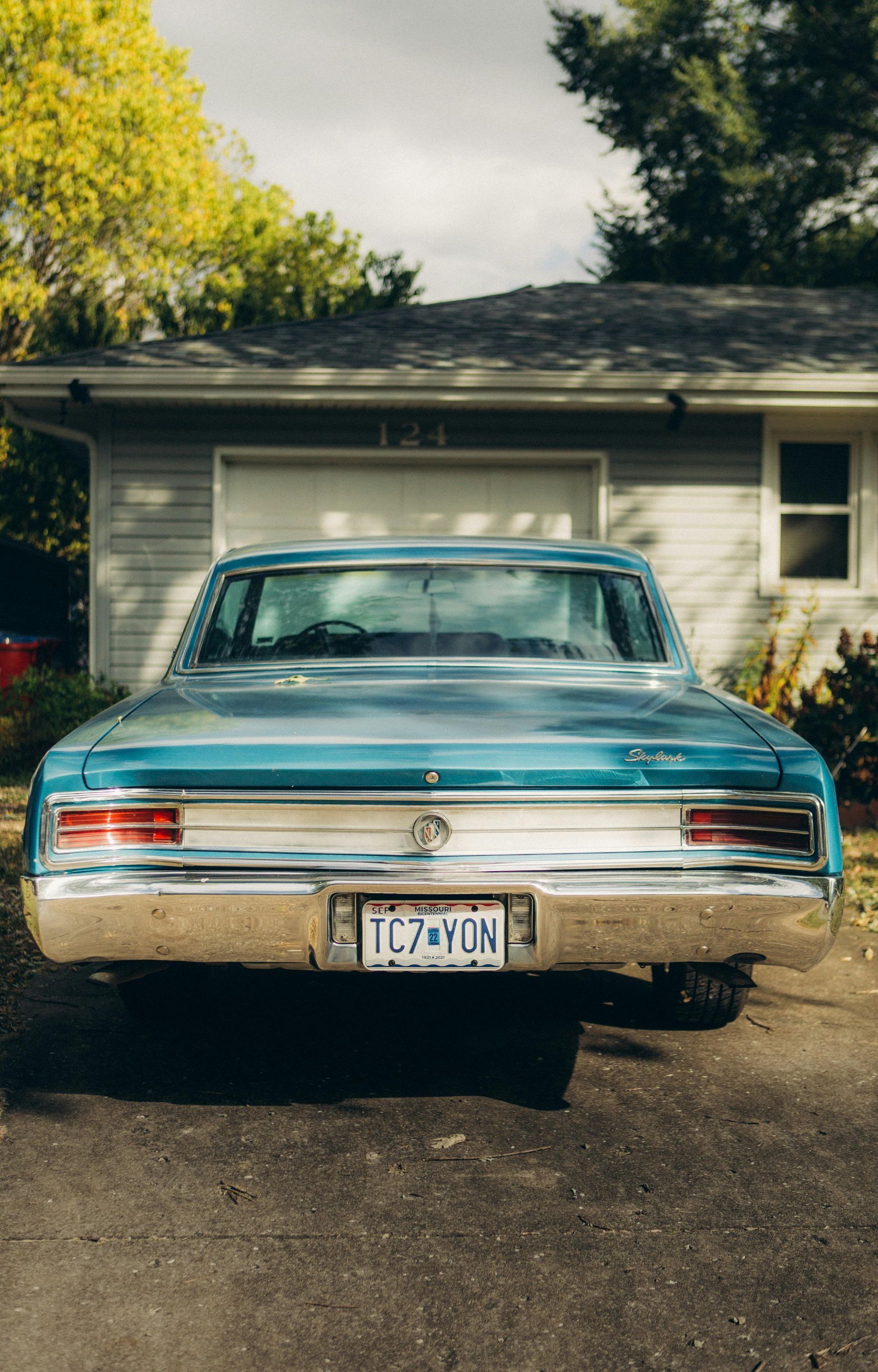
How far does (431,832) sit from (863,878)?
4014mm

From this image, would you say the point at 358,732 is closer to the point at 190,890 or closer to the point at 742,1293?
the point at 190,890

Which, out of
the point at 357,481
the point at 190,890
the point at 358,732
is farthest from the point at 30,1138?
the point at 357,481

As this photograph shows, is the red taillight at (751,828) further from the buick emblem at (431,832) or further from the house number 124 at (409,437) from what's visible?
the house number 124 at (409,437)

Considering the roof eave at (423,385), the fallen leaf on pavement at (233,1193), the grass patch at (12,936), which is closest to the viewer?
the fallen leaf on pavement at (233,1193)

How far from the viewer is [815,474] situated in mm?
10234

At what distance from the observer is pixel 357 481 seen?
991cm

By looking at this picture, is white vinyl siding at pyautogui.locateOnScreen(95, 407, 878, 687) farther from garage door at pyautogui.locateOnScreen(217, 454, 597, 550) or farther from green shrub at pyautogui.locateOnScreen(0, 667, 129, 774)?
green shrub at pyautogui.locateOnScreen(0, 667, 129, 774)

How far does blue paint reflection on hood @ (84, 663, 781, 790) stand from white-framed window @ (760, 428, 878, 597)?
23.1 ft

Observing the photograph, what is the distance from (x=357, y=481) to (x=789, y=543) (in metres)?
3.62

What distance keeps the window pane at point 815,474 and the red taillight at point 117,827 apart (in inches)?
322

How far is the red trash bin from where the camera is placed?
→ 9953 millimetres

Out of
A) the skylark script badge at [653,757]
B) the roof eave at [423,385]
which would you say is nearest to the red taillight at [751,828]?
the skylark script badge at [653,757]

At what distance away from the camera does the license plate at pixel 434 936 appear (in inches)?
117

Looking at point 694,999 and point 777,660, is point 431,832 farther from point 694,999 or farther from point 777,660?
point 777,660
